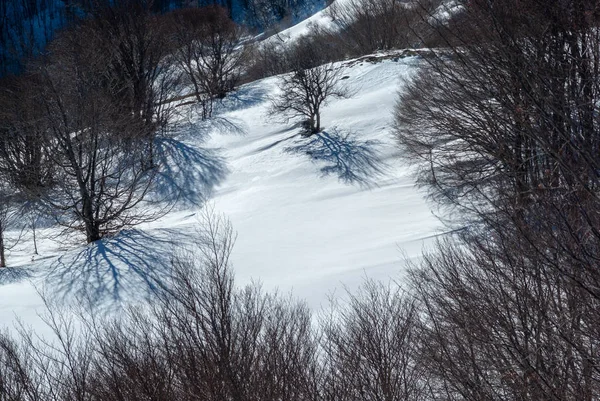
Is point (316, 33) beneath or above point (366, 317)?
above

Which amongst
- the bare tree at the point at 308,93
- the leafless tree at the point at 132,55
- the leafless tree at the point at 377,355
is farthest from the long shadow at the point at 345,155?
the leafless tree at the point at 377,355

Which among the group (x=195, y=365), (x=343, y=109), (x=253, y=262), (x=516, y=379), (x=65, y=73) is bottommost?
(x=253, y=262)

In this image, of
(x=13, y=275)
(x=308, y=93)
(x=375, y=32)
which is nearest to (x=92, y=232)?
(x=13, y=275)

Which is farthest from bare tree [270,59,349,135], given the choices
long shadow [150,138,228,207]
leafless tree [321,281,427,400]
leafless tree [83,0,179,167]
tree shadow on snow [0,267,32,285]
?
leafless tree [321,281,427,400]

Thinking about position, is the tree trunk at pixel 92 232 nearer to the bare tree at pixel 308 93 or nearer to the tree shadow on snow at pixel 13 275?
the tree shadow on snow at pixel 13 275

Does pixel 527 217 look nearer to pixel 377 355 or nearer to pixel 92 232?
pixel 377 355

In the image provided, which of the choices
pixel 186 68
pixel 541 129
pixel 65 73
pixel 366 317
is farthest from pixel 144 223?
pixel 541 129

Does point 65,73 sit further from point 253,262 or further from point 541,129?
point 541,129
